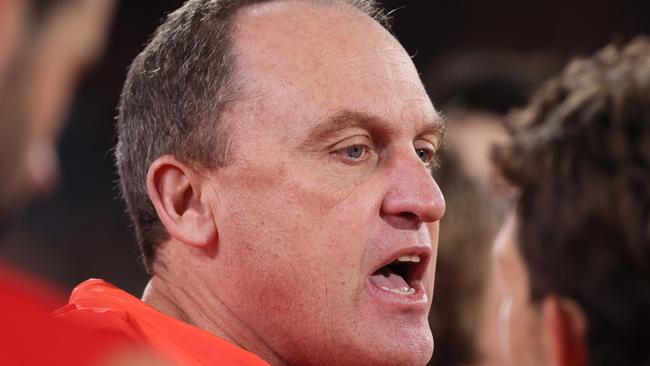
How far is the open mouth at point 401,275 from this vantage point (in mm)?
1976

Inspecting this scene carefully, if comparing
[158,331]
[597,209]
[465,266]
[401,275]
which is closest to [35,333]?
[158,331]

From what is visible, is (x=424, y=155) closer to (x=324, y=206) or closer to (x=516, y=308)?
(x=324, y=206)

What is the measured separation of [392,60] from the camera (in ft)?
6.85

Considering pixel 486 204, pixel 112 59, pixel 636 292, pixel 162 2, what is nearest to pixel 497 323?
pixel 486 204

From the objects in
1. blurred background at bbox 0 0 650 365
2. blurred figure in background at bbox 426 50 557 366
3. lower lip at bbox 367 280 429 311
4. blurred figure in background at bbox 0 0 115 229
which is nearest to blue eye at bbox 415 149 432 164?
lower lip at bbox 367 280 429 311

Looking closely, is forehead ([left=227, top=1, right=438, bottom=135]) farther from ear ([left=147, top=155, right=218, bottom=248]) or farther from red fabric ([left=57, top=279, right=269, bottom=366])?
red fabric ([left=57, top=279, right=269, bottom=366])

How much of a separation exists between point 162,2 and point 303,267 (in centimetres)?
359

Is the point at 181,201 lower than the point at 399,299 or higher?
higher

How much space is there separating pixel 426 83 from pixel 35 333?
5.10 m

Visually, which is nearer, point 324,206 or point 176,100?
point 324,206

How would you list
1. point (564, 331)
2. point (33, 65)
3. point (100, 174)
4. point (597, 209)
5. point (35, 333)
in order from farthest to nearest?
point (100, 174) → point (564, 331) → point (597, 209) → point (33, 65) → point (35, 333)

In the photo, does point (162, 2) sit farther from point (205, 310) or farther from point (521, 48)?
point (205, 310)

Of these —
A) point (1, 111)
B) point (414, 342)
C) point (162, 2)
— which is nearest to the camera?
point (1, 111)

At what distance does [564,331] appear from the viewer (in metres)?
2.66
